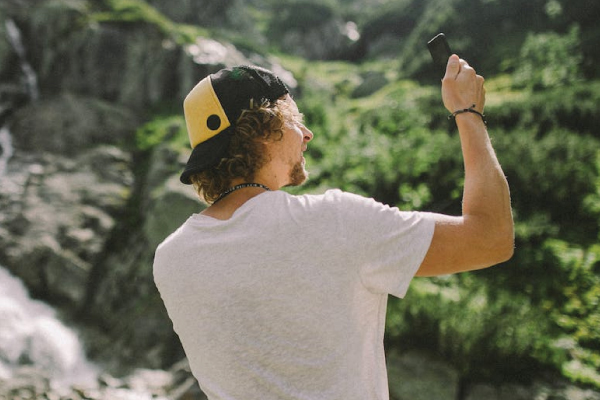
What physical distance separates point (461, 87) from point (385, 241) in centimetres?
52

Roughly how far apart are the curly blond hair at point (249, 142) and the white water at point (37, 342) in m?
7.51

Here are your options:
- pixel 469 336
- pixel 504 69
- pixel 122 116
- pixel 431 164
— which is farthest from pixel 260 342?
pixel 504 69

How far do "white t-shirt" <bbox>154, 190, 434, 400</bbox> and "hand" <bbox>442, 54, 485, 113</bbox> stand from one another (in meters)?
0.36

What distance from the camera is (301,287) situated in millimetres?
1183

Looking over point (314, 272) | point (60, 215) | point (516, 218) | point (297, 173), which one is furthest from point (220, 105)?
point (60, 215)

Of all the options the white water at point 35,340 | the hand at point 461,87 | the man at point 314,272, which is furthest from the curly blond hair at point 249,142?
the white water at point 35,340

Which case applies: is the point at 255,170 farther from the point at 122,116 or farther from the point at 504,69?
the point at 504,69

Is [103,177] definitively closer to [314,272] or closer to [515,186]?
[515,186]

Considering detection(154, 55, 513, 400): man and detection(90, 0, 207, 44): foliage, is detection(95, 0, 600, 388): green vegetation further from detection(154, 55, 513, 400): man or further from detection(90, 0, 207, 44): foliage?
detection(154, 55, 513, 400): man

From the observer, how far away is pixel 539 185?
6.32m

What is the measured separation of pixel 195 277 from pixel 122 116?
14392mm

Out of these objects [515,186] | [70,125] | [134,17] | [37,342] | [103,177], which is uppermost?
[134,17]

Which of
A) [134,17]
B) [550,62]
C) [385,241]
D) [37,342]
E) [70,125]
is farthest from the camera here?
[134,17]

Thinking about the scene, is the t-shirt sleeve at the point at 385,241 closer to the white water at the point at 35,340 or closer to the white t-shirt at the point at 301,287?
the white t-shirt at the point at 301,287
